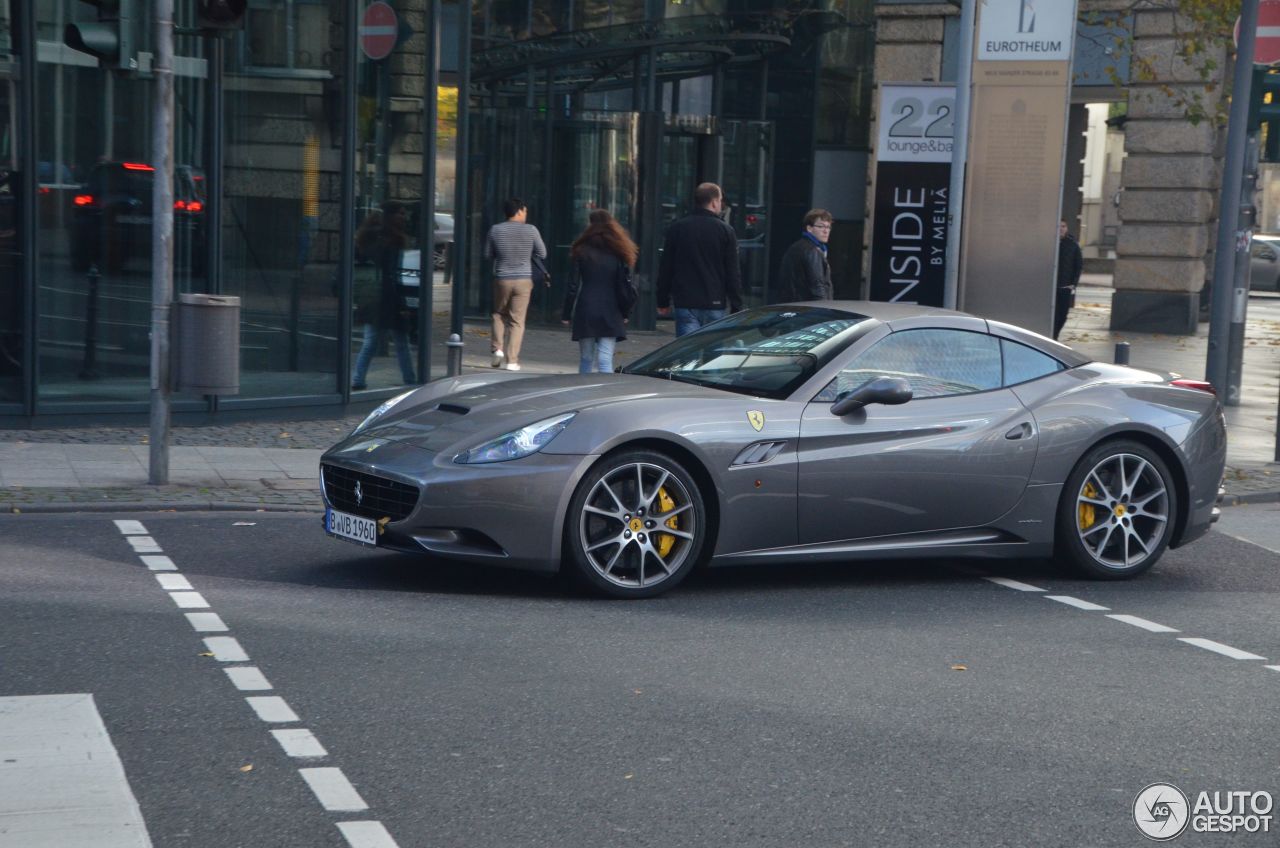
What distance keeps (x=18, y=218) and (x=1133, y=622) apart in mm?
8366

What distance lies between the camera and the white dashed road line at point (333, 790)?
187 inches

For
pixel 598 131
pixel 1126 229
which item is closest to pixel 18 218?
pixel 598 131

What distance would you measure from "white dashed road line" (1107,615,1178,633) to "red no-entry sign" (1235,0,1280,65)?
29.2 ft

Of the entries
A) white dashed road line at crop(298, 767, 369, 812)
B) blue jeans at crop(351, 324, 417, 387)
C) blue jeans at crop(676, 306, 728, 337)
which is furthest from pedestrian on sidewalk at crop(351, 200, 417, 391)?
white dashed road line at crop(298, 767, 369, 812)

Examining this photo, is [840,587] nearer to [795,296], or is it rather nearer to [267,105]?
[795,296]

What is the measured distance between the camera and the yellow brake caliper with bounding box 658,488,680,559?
776cm

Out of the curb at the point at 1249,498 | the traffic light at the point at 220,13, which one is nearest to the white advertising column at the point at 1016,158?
the curb at the point at 1249,498

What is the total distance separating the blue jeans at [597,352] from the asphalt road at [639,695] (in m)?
5.61

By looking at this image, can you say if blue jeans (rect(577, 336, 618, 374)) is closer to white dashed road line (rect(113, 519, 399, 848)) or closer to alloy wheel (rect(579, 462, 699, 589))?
white dashed road line (rect(113, 519, 399, 848))

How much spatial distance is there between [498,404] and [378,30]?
7319 mm

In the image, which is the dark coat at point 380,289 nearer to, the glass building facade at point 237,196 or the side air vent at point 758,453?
the glass building facade at point 237,196

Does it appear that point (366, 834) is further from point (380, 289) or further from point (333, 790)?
point (380, 289)

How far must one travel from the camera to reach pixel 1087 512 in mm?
8773

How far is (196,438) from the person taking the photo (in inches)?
498
